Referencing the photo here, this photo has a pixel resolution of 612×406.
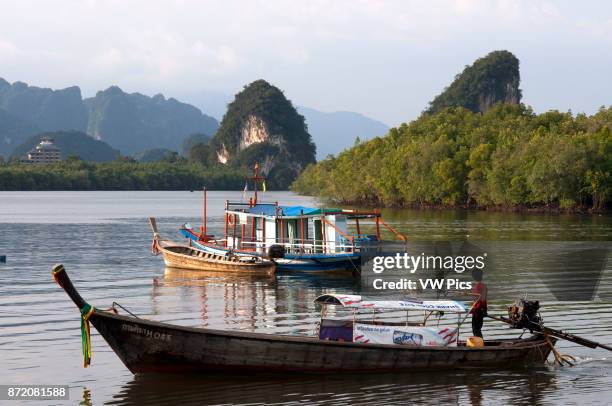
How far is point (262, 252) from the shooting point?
40.8 metres

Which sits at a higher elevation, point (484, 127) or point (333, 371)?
point (484, 127)

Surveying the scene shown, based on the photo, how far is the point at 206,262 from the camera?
41.2 meters

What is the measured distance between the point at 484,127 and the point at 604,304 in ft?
304

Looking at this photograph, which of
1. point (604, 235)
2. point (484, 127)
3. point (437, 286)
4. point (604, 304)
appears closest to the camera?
point (604, 304)

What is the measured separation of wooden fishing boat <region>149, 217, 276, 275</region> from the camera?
127ft

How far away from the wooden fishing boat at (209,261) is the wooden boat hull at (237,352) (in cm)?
1864

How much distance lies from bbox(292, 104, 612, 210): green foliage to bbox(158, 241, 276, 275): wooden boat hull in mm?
57604

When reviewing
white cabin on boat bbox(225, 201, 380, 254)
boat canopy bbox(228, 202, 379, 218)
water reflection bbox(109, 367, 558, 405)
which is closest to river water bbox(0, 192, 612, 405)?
water reflection bbox(109, 367, 558, 405)

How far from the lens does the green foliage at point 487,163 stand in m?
93.6

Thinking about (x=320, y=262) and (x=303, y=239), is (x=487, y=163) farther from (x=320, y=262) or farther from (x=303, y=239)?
(x=320, y=262)

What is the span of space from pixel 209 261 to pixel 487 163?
7271cm

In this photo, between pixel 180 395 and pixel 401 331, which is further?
pixel 401 331

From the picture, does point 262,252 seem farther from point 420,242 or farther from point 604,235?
point 604,235

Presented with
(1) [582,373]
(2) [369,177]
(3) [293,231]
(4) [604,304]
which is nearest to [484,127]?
(2) [369,177]
